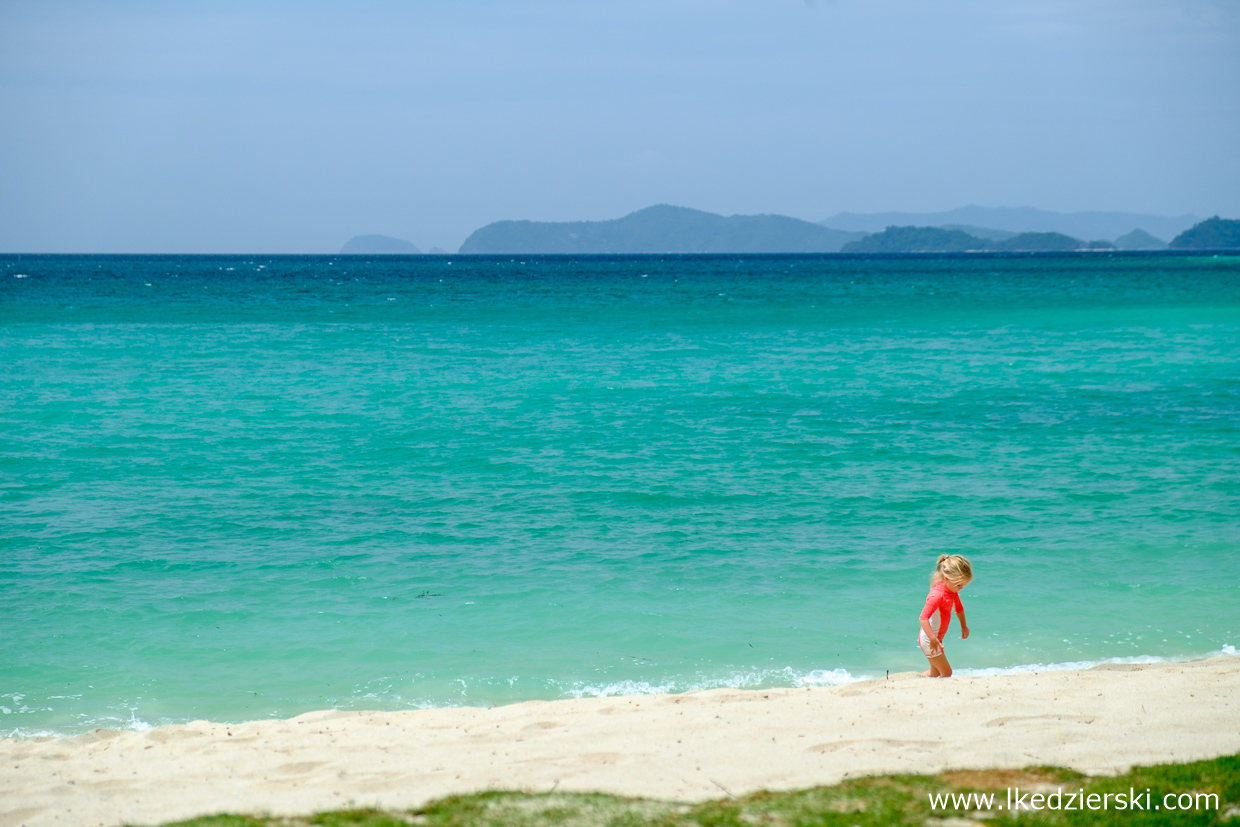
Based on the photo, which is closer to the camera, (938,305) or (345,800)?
(345,800)

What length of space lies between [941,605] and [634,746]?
3.07 m

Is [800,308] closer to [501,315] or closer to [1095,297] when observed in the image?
[501,315]

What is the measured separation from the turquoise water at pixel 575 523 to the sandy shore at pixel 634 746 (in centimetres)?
131

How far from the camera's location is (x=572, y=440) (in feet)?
61.4

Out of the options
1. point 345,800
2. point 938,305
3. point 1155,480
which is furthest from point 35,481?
point 938,305

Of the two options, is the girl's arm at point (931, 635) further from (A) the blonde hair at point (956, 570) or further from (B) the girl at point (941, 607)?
(A) the blonde hair at point (956, 570)

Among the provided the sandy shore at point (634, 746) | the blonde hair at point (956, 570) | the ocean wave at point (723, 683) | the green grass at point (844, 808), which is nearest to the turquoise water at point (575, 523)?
the ocean wave at point (723, 683)

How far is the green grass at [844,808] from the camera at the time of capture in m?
4.79

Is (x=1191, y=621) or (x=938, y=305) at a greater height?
(x=938, y=305)

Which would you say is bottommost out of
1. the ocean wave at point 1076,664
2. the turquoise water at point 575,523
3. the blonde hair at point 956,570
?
the ocean wave at point 1076,664

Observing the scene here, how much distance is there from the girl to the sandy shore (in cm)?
47

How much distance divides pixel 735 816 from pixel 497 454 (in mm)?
12903

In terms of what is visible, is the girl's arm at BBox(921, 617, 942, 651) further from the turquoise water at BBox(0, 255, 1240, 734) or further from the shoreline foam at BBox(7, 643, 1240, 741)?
the turquoise water at BBox(0, 255, 1240, 734)

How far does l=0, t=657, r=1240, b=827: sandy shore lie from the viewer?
5465mm
